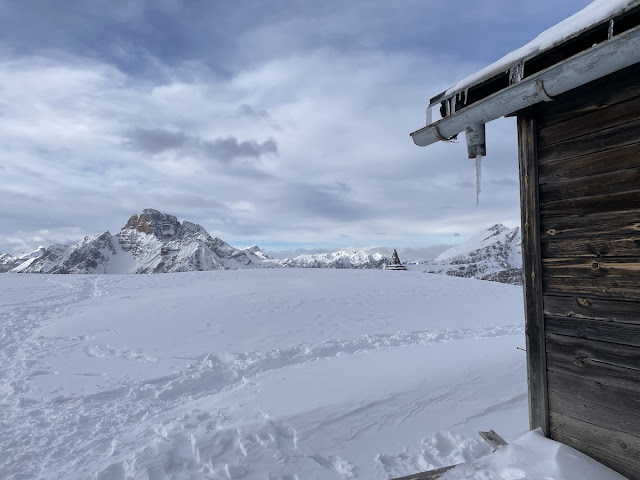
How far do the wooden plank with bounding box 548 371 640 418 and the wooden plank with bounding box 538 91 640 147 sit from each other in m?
2.10

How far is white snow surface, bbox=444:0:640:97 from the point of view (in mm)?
2508

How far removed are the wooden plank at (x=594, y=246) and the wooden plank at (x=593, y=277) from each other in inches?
1.7

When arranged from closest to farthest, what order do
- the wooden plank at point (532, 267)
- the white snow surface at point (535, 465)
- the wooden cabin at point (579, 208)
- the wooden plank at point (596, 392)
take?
1. the wooden cabin at point (579, 208)
2. the wooden plank at point (596, 392)
3. the white snow surface at point (535, 465)
4. the wooden plank at point (532, 267)

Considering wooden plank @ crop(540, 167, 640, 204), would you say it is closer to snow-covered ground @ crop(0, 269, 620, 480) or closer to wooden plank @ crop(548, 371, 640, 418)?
wooden plank @ crop(548, 371, 640, 418)

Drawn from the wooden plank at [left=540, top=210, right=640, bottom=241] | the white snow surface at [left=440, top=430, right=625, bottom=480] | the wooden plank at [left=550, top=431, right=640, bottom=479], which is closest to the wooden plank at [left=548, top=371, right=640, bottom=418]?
the wooden plank at [left=550, top=431, right=640, bottom=479]

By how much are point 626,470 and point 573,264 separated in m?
1.67

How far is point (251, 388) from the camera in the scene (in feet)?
23.5

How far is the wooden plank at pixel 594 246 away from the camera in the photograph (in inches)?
115

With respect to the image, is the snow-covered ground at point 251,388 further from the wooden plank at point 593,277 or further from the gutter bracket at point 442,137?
the gutter bracket at point 442,137

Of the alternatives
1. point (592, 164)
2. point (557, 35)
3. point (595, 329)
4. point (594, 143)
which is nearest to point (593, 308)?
point (595, 329)

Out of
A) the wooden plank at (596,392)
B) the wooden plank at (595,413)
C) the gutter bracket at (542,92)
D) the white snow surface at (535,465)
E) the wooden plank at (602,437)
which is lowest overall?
the white snow surface at (535,465)

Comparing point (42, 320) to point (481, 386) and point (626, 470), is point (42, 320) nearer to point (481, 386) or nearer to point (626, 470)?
point (481, 386)

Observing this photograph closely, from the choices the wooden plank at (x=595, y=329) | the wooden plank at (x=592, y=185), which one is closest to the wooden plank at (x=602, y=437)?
the wooden plank at (x=595, y=329)

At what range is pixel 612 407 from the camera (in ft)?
10.1
